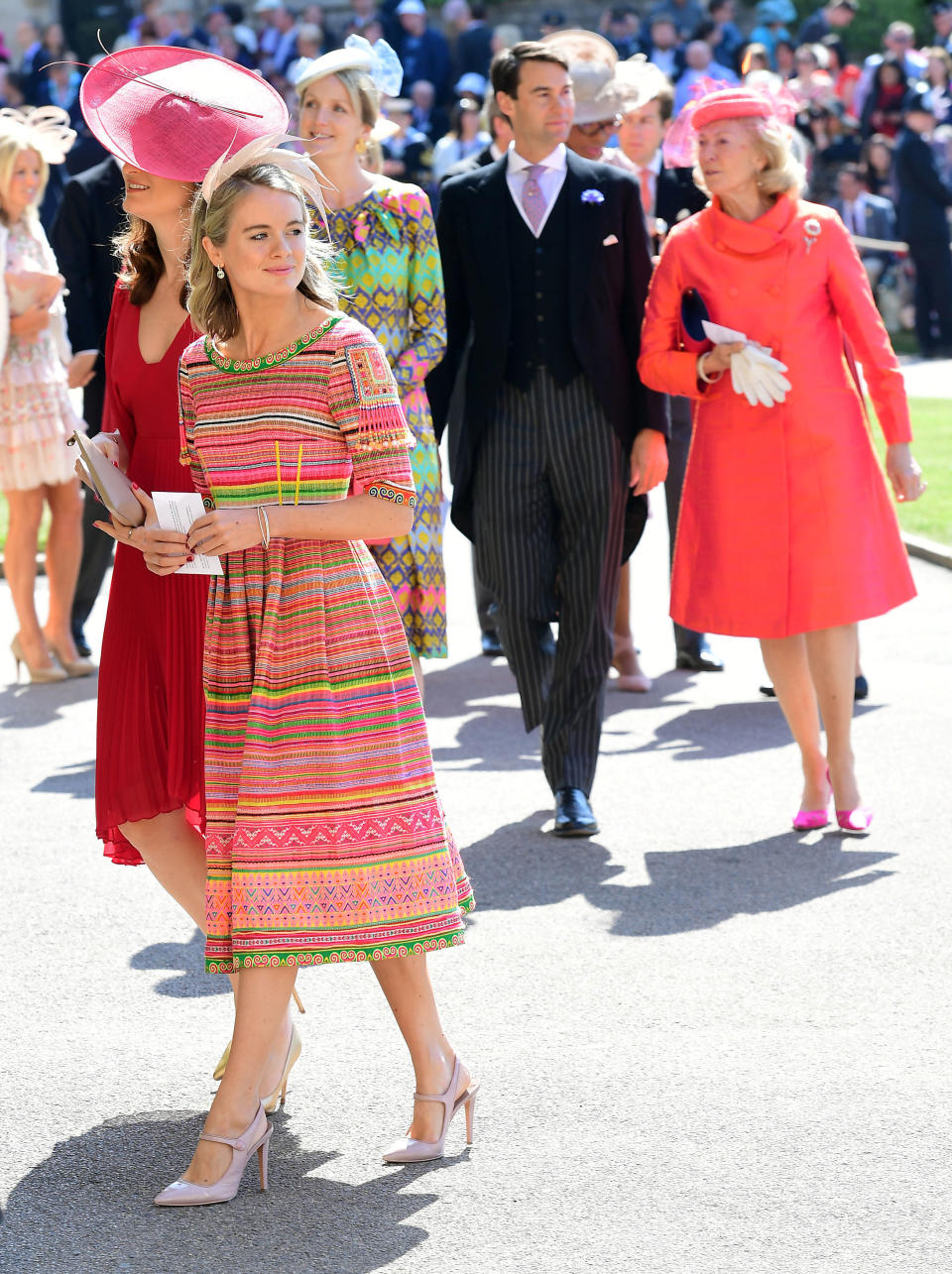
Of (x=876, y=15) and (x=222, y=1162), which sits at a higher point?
(x=876, y=15)

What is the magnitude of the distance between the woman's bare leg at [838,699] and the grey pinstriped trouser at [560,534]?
651mm

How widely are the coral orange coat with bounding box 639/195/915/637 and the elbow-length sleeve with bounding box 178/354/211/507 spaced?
228cm

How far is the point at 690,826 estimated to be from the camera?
20.2 feet

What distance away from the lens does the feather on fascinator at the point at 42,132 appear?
8.02 meters

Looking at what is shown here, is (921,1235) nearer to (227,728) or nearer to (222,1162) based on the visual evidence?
(222,1162)

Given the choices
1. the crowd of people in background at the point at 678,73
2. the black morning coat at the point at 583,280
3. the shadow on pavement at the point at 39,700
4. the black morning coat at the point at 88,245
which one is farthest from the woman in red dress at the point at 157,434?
the crowd of people in background at the point at 678,73

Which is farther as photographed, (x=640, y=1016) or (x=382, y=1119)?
(x=640, y=1016)

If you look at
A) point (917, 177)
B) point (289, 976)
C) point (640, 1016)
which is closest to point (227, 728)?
point (289, 976)

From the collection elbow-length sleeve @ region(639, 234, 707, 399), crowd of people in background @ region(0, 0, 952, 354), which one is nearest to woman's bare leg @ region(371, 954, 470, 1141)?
elbow-length sleeve @ region(639, 234, 707, 399)

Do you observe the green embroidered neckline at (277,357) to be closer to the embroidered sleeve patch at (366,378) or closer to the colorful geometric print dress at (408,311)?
the embroidered sleeve patch at (366,378)

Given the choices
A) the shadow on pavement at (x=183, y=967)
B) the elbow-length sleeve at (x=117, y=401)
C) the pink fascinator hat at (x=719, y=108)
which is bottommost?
the shadow on pavement at (x=183, y=967)

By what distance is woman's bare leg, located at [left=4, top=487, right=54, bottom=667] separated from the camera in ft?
28.0

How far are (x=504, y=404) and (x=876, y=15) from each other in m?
24.8

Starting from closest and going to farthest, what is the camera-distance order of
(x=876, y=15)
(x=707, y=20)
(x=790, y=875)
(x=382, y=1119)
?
1. (x=382, y=1119)
2. (x=790, y=875)
3. (x=707, y=20)
4. (x=876, y=15)
